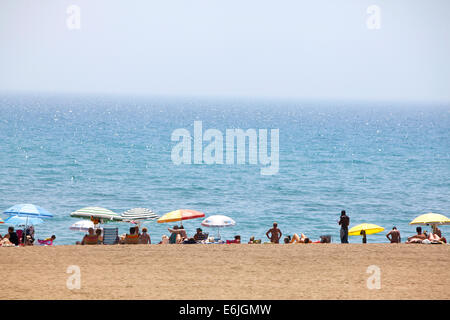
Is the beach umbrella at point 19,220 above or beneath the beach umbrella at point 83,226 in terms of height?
above

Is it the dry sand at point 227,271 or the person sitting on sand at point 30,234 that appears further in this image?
the person sitting on sand at point 30,234

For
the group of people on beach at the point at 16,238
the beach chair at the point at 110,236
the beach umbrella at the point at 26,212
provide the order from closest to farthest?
1. the group of people on beach at the point at 16,238
2. the beach chair at the point at 110,236
3. the beach umbrella at the point at 26,212

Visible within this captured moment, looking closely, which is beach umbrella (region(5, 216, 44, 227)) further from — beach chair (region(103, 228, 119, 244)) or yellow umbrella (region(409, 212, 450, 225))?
yellow umbrella (region(409, 212, 450, 225))

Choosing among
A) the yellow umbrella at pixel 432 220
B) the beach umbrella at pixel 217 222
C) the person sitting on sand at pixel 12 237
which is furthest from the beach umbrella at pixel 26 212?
the yellow umbrella at pixel 432 220

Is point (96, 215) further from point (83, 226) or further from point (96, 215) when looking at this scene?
point (83, 226)

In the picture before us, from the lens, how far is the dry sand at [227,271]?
51.1 feet

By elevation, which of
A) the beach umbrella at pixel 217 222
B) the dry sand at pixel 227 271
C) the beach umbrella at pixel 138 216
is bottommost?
the dry sand at pixel 227 271

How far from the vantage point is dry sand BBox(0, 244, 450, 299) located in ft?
51.1

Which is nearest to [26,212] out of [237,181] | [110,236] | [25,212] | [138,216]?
[25,212]

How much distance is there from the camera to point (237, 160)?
8562cm

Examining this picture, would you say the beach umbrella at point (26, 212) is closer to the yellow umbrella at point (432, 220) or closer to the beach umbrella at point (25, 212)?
the beach umbrella at point (25, 212)

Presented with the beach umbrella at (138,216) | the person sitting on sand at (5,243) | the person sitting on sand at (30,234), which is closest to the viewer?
the person sitting on sand at (5,243)

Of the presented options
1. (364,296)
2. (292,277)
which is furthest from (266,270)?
(364,296)
